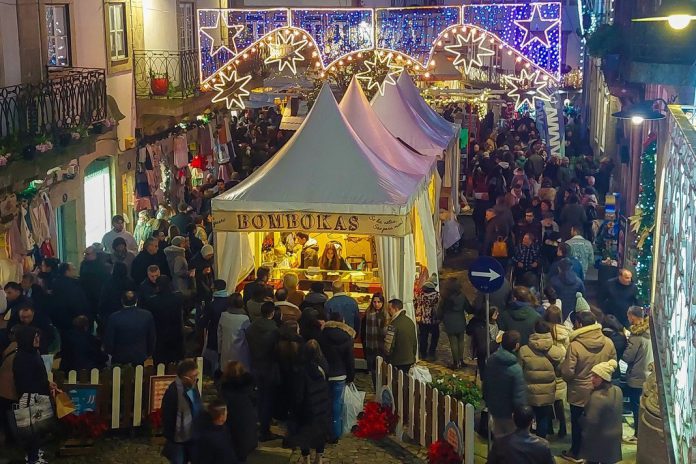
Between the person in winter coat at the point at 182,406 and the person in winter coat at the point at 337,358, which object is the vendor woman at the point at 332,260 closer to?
the person in winter coat at the point at 337,358

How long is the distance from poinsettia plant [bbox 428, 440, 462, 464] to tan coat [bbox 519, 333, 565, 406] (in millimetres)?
1188

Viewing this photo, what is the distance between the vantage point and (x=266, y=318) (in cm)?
1105

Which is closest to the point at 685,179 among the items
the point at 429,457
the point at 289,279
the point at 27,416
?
the point at 429,457

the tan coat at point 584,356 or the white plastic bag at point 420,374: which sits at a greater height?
the tan coat at point 584,356

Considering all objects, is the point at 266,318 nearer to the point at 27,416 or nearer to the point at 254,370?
the point at 254,370

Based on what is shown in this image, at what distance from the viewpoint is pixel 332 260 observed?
1504cm

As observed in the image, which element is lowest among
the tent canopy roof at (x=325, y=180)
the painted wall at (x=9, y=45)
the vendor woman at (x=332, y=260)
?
the vendor woman at (x=332, y=260)

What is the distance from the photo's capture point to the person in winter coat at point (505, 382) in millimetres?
9945

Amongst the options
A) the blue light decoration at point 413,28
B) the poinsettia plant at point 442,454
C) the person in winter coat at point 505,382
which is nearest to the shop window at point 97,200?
the blue light decoration at point 413,28

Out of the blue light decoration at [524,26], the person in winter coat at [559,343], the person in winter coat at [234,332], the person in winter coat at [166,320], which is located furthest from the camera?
the blue light decoration at [524,26]

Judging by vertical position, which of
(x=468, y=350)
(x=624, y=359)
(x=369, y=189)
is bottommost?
(x=468, y=350)

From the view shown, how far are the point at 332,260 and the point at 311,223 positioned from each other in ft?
6.70

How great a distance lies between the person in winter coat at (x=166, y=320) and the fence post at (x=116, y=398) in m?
1.30

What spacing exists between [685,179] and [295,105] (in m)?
20.5
